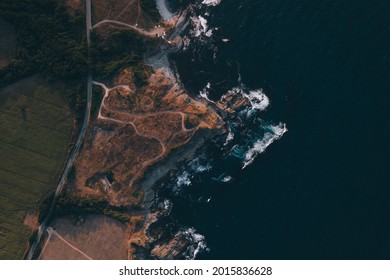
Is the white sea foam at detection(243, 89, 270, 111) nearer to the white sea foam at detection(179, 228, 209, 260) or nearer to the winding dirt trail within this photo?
the winding dirt trail

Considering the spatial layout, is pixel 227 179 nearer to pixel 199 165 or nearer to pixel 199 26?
pixel 199 165

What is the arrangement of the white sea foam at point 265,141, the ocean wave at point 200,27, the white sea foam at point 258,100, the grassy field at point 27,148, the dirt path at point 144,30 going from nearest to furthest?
the white sea foam at point 265,141, the grassy field at point 27,148, the white sea foam at point 258,100, the dirt path at point 144,30, the ocean wave at point 200,27

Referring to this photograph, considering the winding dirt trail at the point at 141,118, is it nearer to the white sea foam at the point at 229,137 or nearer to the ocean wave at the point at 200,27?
the white sea foam at the point at 229,137

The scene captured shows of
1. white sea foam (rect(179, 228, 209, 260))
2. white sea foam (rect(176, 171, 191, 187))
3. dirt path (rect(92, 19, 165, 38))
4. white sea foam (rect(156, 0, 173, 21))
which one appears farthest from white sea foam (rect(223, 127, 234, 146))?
white sea foam (rect(156, 0, 173, 21))

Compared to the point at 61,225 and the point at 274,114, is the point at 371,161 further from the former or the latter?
the point at 61,225

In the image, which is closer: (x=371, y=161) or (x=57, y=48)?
(x=371, y=161)

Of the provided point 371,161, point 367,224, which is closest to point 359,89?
point 371,161

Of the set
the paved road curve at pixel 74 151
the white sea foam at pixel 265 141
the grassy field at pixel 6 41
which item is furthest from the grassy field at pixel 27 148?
the white sea foam at pixel 265 141
